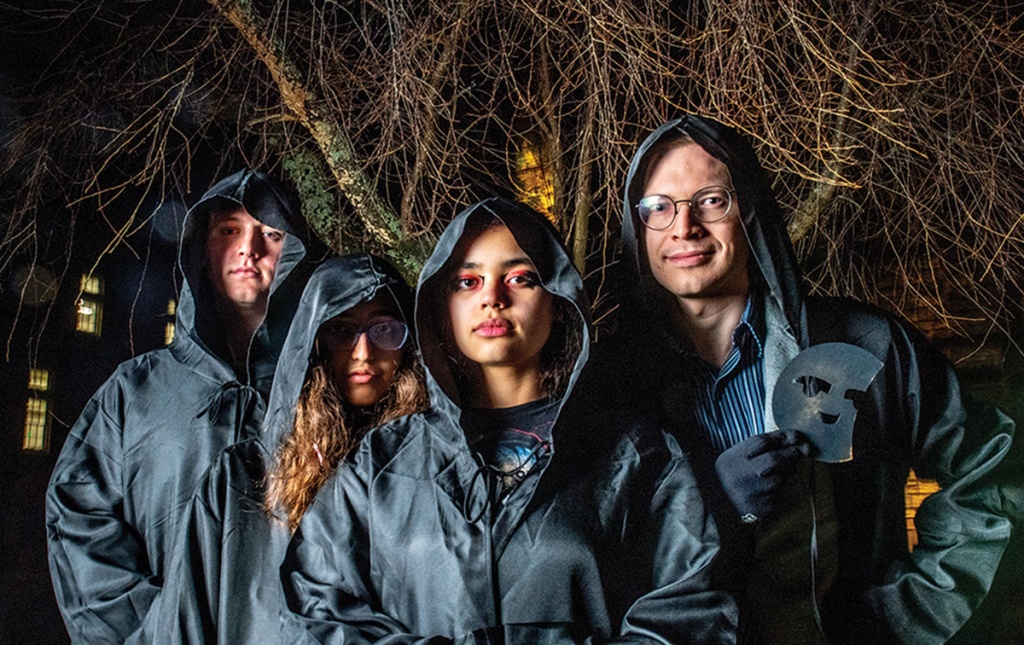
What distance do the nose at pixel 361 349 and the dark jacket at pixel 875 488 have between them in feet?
2.47

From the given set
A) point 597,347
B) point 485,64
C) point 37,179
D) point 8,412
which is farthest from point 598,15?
point 8,412

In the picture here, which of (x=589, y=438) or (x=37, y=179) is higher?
(x=37, y=179)

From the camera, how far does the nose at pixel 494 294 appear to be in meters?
2.53

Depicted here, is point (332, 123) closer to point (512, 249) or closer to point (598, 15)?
point (598, 15)

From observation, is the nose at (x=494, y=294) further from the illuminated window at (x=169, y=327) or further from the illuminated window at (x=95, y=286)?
the illuminated window at (x=95, y=286)

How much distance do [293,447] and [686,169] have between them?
145cm

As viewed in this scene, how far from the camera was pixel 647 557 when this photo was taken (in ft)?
7.65

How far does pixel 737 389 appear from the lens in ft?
8.86

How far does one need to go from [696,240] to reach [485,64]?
1230mm

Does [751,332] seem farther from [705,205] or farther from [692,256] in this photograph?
[705,205]

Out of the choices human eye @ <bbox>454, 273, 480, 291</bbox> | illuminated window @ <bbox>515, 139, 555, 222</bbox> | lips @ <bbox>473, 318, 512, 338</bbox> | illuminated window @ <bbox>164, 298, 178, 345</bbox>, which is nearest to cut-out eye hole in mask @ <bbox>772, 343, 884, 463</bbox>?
lips @ <bbox>473, 318, 512, 338</bbox>

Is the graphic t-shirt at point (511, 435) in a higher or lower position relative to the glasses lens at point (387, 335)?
lower

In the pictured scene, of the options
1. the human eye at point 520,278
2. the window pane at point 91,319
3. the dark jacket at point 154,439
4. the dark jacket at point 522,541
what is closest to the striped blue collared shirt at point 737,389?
the dark jacket at point 522,541

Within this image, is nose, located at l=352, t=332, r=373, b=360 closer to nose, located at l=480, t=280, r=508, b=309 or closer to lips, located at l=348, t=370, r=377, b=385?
lips, located at l=348, t=370, r=377, b=385
